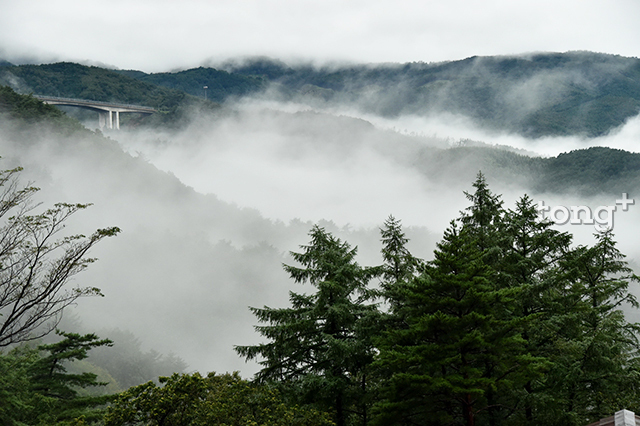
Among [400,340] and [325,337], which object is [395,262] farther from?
[400,340]

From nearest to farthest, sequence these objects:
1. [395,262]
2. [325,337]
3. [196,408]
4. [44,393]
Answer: [196,408] < [325,337] < [44,393] < [395,262]

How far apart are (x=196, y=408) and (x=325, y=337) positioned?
4.91 m

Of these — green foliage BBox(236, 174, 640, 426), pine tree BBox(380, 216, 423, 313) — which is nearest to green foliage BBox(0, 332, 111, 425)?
green foliage BBox(236, 174, 640, 426)

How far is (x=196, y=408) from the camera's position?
13.8m

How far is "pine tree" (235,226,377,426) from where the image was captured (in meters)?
16.7

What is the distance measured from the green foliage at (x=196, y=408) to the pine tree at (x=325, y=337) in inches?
70.4

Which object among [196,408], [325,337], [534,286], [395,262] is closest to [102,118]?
[395,262]

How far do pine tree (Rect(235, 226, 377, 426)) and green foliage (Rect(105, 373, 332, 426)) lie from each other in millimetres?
1788

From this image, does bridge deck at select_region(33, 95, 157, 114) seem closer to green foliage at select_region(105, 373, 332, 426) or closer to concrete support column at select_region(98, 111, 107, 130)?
concrete support column at select_region(98, 111, 107, 130)

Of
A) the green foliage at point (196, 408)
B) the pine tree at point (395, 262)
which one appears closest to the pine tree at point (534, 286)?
the pine tree at point (395, 262)

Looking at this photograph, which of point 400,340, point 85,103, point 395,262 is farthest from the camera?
point 85,103

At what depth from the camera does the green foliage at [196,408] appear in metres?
12.9

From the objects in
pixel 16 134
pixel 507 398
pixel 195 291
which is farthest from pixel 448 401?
pixel 16 134

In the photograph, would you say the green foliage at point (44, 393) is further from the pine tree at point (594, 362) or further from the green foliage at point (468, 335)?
the pine tree at point (594, 362)
